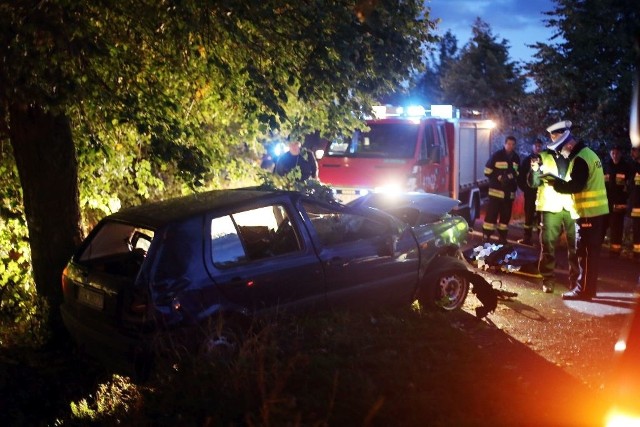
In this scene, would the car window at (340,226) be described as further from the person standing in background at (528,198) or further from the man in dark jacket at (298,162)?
the person standing in background at (528,198)

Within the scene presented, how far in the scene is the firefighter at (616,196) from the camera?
426 inches

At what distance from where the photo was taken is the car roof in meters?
5.34

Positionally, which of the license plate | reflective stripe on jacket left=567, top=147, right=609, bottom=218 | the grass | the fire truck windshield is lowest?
the grass

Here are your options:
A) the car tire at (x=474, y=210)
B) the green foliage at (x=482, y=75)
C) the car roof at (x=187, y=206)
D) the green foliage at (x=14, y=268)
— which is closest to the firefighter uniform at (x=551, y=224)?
the car roof at (x=187, y=206)

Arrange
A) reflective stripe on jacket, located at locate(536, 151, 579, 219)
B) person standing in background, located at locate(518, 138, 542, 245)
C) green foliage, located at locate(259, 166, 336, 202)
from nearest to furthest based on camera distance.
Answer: reflective stripe on jacket, located at locate(536, 151, 579, 219) < green foliage, located at locate(259, 166, 336, 202) < person standing in background, located at locate(518, 138, 542, 245)

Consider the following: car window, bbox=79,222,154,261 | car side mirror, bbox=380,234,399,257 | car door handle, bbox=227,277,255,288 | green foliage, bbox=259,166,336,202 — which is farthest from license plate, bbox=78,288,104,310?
green foliage, bbox=259,166,336,202

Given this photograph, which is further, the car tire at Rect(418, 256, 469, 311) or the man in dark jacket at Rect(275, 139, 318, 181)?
the man in dark jacket at Rect(275, 139, 318, 181)

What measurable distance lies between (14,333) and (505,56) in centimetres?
3159

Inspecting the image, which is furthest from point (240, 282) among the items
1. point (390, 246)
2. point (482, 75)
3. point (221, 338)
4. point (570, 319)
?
point (482, 75)

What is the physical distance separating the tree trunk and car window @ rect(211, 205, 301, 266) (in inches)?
77.7

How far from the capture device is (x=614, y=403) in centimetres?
290

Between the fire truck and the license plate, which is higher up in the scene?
the fire truck

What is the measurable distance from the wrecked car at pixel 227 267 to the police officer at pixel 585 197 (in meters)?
1.88

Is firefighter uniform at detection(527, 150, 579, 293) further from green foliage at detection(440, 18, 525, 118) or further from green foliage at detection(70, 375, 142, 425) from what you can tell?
green foliage at detection(440, 18, 525, 118)
